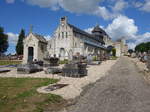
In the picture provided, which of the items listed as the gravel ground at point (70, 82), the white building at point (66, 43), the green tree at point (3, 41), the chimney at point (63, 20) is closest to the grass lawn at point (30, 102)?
the gravel ground at point (70, 82)

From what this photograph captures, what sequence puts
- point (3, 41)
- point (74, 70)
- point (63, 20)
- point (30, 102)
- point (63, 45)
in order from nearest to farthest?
point (30, 102)
point (74, 70)
point (63, 45)
point (63, 20)
point (3, 41)

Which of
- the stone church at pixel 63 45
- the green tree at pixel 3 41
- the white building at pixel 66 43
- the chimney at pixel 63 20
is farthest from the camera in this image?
the green tree at pixel 3 41

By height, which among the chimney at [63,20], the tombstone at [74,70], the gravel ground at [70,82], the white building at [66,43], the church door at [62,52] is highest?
the chimney at [63,20]

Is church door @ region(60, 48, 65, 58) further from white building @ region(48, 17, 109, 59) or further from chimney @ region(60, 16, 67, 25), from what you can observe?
chimney @ region(60, 16, 67, 25)

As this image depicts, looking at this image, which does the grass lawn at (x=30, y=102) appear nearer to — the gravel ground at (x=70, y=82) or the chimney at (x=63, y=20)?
the gravel ground at (x=70, y=82)

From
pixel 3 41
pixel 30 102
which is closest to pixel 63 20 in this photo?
pixel 3 41

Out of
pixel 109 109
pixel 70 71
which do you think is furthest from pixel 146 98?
pixel 70 71

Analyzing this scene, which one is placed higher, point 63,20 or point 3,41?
point 63,20

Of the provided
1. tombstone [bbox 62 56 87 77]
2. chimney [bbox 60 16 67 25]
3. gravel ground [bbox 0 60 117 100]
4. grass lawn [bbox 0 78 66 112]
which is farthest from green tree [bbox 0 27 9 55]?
grass lawn [bbox 0 78 66 112]

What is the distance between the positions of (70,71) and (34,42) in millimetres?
30873

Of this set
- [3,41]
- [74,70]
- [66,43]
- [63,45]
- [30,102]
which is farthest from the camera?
[3,41]

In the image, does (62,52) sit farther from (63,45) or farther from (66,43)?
(66,43)

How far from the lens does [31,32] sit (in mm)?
44844

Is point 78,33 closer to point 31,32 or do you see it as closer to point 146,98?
point 31,32
